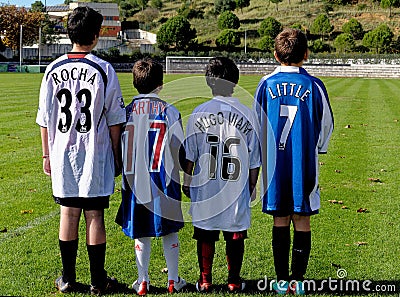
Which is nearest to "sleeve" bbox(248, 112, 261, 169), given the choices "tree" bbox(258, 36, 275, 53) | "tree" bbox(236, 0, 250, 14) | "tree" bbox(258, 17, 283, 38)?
"tree" bbox(258, 36, 275, 53)

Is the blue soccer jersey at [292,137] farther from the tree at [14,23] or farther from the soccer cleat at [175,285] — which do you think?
the tree at [14,23]

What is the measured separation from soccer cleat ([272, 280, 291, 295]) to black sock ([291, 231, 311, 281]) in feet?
0.36

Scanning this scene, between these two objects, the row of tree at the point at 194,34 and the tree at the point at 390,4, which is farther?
the tree at the point at 390,4

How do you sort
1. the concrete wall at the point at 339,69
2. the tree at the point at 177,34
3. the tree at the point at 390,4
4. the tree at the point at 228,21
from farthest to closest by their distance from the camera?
the tree at the point at 228,21
the tree at the point at 390,4
the tree at the point at 177,34
the concrete wall at the point at 339,69

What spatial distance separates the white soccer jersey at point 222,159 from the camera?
460 centimetres

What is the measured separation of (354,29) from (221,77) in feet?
263

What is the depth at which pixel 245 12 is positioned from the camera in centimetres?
11200

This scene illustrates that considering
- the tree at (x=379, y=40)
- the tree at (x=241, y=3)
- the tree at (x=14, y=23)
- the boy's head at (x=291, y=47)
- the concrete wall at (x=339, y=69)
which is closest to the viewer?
the boy's head at (x=291, y=47)

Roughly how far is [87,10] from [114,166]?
121 centimetres

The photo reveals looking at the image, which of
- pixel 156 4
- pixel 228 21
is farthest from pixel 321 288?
pixel 156 4

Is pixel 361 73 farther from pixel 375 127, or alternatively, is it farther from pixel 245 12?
pixel 245 12

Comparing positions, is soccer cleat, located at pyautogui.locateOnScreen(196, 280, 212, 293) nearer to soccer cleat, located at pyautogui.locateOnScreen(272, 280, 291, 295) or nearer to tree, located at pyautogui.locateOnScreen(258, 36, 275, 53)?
soccer cleat, located at pyautogui.locateOnScreen(272, 280, 291, 295)

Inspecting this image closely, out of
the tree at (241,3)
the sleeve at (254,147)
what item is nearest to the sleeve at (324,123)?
the sleeve at (254,147)

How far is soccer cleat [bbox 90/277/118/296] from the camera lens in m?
4.66
